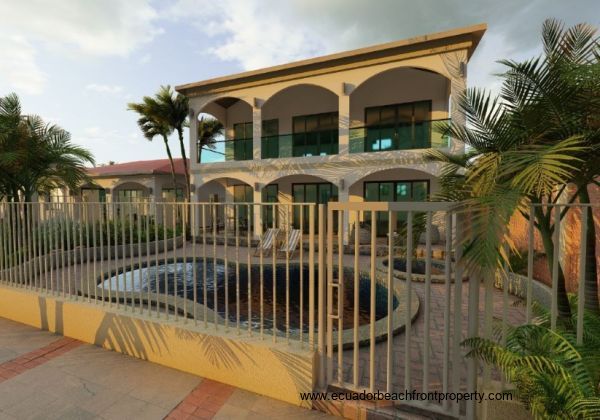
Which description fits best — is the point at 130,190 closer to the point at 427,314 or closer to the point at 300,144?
the point at 300,144

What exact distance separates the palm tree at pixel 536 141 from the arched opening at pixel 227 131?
12494 millimetres

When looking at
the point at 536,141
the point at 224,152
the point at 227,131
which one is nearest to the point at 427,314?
the point at 536,141

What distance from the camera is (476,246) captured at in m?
1.95

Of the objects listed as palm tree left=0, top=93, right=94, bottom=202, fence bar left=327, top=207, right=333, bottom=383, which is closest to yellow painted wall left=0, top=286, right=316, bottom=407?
fence bar left=327, top=207, right=333, bottom=383

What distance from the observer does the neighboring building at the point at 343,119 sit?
1095 centimetres

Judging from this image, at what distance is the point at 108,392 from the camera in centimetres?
318

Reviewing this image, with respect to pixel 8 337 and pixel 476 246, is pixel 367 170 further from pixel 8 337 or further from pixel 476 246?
pixel 8 337

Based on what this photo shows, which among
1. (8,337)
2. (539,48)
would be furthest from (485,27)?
(8,337)

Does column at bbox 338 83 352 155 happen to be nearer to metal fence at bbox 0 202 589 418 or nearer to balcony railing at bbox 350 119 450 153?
balcony railing at bbox 350 119 450 153

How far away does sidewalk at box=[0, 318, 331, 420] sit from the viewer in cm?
285

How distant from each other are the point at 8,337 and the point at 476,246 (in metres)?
6.61

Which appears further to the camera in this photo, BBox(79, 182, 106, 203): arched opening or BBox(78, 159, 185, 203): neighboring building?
BBox(78, 159, 185, 203): neighboring building

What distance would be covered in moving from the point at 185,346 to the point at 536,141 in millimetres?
4571

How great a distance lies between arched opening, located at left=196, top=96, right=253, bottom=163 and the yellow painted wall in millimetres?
11203
